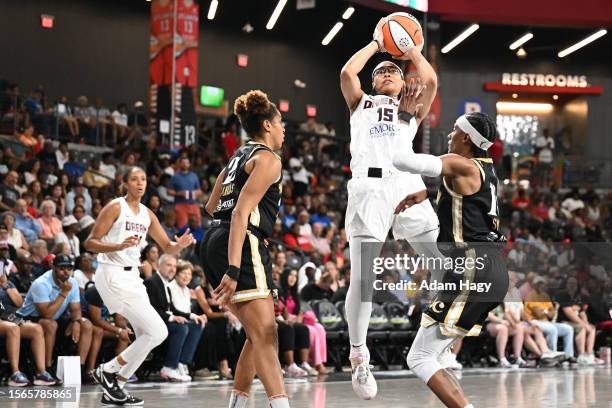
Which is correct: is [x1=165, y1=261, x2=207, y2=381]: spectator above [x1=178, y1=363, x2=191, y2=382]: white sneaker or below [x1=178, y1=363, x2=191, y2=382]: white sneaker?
above

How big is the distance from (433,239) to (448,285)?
1.35 metres

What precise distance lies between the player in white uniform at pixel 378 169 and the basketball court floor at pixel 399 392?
182 cm

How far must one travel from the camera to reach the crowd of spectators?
1138 centimetres

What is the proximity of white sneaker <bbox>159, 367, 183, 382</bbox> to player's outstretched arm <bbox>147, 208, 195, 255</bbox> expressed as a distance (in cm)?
289

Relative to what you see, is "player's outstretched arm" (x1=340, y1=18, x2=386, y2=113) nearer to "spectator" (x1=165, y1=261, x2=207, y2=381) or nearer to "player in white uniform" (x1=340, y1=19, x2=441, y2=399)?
"player in white uniform" (x1=340, y1=19, x2=441, y2=399)

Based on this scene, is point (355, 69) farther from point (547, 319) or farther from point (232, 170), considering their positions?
point (547, 319)

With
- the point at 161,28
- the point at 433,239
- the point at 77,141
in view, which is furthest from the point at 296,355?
the point at 161,28

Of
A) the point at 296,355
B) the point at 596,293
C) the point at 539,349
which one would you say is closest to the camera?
the point at 296,355

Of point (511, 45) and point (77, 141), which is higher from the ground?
point (511, 45)

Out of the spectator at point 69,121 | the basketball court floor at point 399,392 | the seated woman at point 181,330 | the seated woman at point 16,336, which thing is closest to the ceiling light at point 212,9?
the spectator at point 69,121

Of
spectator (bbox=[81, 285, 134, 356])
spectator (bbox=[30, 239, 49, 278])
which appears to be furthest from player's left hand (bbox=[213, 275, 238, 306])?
spectator (bbox=[30, 239, 49, 278])

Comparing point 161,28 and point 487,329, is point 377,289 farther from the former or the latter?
point 161,28

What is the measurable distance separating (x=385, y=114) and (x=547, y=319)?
9.82 m

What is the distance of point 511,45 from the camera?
32.2 m
